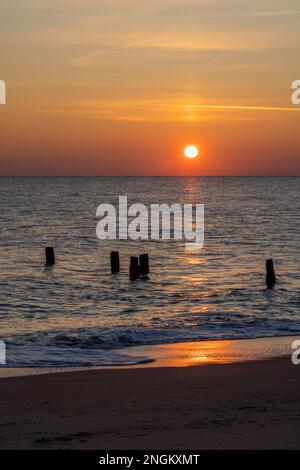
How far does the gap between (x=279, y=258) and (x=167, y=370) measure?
27126 millimetres

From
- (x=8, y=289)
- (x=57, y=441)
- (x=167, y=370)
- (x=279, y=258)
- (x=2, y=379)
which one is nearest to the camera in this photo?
(x=57, y=441)

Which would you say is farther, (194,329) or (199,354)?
(194,329)

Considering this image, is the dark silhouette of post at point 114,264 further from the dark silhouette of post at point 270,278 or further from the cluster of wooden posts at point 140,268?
the dark silhouette of post at point 270,278

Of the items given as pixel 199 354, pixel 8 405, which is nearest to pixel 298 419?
pixel 8 405

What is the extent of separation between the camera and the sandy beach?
25.1ft

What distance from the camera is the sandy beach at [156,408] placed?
7652 mm

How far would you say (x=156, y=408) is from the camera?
9258 mm

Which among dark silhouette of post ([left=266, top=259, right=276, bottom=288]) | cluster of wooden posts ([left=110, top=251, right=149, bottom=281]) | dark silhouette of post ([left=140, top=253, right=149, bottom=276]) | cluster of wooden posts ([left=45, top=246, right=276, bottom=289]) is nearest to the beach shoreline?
dark silhouette of post ([left=266, top=259, right=276, bottom=288])

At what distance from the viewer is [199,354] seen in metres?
14.6

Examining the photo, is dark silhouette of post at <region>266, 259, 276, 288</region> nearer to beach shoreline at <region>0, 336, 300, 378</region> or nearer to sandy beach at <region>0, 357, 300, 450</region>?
beach shoreline at <region>0, 336, 300, 378</region>

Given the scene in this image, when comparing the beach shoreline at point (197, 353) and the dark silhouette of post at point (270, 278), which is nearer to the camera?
the beach shoreline at point (197, 353)

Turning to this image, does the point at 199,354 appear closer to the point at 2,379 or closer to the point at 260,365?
the point at 260,365

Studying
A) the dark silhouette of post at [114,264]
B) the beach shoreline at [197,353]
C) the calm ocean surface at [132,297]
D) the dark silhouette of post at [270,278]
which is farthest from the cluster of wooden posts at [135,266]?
the beach shoreline at [197,353]

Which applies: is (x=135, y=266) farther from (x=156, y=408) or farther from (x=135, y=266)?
(x=156, y=408)
